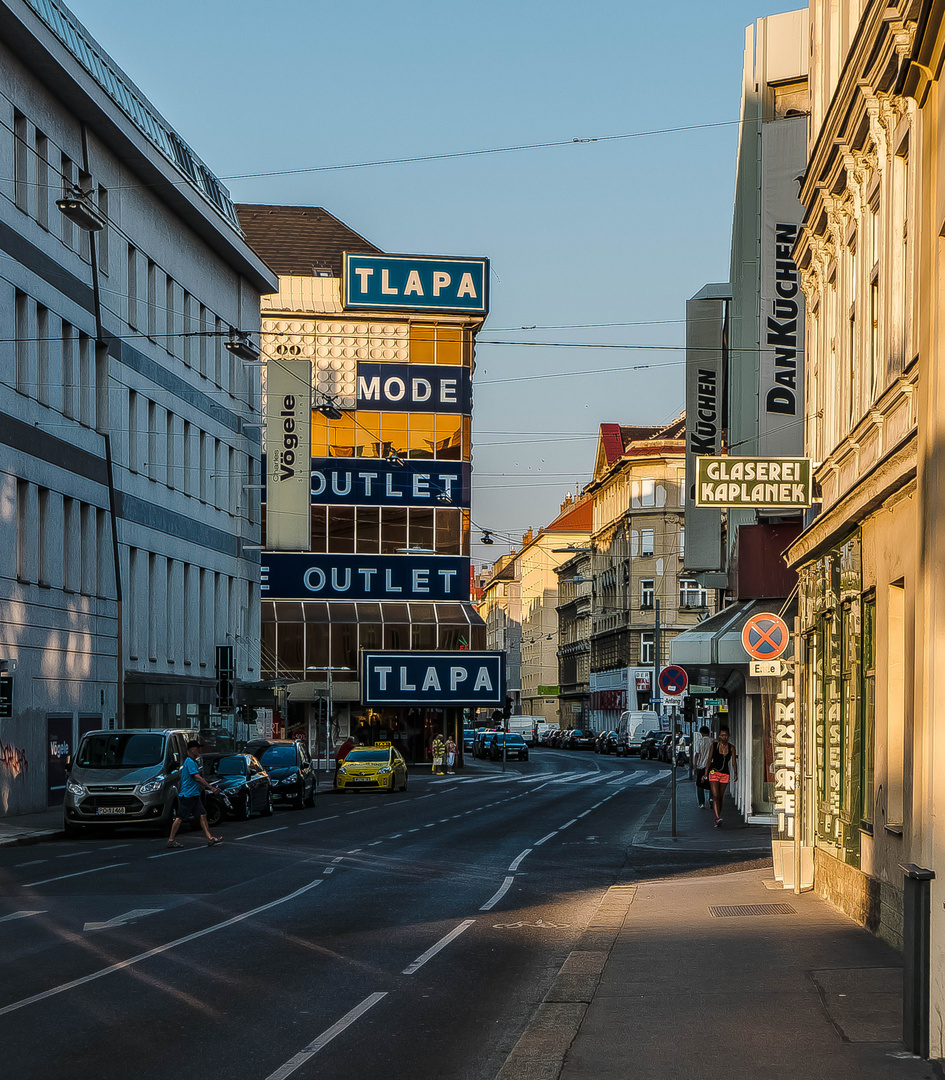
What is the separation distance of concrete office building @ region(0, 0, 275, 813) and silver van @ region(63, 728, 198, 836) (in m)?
1.87

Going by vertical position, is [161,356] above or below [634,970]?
above

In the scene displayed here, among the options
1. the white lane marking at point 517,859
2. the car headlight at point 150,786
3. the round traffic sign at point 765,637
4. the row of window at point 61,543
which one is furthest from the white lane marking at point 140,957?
the row of window at point 61,543

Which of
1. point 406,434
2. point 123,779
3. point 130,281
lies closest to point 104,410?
point 130,281

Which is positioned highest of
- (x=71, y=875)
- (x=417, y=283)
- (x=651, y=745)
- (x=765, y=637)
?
(x=417, y=283)

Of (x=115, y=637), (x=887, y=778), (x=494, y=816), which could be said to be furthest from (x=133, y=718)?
(x=887, y=778)

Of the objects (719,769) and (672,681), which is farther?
(719,769)

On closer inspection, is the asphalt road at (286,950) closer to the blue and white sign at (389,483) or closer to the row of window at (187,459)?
the row of window at (187,459)

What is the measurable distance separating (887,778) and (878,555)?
6.34 feet

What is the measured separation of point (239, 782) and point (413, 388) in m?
41.0

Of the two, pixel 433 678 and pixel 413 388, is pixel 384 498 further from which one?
pixel 433 678

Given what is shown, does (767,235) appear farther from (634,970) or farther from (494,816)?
(634,970)

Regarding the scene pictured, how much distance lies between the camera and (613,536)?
115 m

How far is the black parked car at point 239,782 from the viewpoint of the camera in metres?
31.8

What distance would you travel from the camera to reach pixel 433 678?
66375 millimetres
